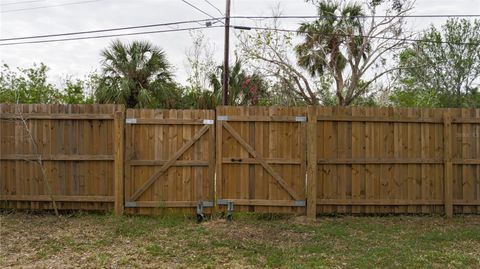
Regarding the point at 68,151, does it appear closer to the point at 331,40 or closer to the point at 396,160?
the point at 396,160

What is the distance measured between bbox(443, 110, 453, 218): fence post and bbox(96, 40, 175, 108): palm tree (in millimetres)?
8056

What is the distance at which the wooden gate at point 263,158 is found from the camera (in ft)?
21.8

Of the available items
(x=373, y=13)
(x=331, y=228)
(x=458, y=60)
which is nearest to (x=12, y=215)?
(x=331, y=228)

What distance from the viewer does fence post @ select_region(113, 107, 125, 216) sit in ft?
21.4

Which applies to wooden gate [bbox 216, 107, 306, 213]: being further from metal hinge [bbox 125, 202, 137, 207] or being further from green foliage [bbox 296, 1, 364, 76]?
Answer: green foliage [bbox 296, 1, 364, 76]

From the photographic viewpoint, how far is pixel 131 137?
6617 mm

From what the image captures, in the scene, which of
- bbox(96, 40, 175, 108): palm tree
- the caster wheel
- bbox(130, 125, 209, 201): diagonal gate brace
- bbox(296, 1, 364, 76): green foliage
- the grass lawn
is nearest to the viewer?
the grass lawn

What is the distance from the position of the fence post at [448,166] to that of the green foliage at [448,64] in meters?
9.25

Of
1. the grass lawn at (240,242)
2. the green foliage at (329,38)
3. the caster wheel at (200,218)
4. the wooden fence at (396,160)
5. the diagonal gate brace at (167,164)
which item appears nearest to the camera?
the grass lawn at (240,242)

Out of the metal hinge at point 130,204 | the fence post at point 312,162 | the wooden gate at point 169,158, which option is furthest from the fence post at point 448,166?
the metal hinge at point 130,204

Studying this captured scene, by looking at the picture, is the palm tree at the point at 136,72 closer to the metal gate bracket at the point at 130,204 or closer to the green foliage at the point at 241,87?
the green foliage at the point at 241,87

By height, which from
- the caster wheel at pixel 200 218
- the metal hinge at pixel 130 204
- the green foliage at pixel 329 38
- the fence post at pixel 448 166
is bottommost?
the caster wheel at pixel 200 218

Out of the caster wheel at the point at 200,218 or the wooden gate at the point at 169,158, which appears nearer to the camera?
the caster wheel at the point at 200,218

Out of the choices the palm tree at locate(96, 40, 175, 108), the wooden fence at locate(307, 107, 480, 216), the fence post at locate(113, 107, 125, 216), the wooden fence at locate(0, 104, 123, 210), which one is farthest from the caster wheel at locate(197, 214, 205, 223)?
the palm tree at locate(96, 40, 175, 108)
